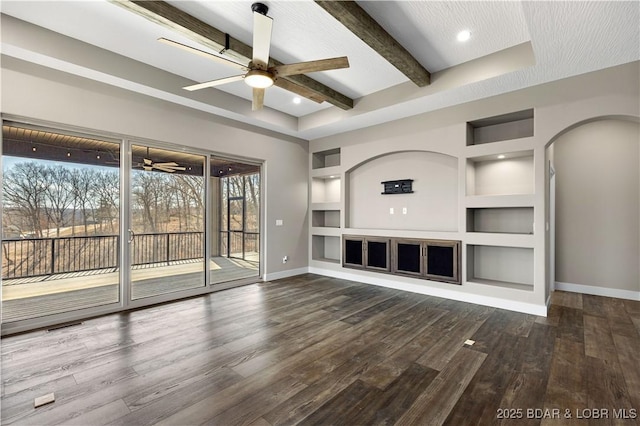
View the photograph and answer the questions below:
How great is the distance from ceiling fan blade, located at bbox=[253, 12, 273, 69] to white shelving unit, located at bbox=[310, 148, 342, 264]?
3.67 metres

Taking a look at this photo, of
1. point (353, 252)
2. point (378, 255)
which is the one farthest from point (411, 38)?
point (353, 252)

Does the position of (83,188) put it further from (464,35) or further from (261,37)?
(464,35)

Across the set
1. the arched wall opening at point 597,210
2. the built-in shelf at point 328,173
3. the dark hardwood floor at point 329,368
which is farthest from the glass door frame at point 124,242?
the arched wall opening at point 597,210

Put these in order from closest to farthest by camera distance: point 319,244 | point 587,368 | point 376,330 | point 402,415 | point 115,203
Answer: point 402,415 < point 587,368 < point 376,330 < point 115,203 < point 319,244

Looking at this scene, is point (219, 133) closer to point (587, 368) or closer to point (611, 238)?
point (587, 368)

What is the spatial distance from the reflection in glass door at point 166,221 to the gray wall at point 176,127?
14.9 inches

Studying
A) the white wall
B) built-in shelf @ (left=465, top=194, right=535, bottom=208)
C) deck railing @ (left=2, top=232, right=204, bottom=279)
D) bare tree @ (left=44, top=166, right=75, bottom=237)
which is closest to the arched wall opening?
the white wall

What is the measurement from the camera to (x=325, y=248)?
7074 millimetres

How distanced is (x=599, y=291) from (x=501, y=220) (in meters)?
2.17

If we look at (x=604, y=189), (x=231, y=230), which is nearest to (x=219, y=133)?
(x=231, y=230)

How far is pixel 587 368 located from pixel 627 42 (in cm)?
327

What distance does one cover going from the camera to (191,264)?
5004mm

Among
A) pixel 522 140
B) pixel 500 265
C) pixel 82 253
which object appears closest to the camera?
pixel 82 253

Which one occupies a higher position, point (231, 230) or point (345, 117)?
point (345, 117)
